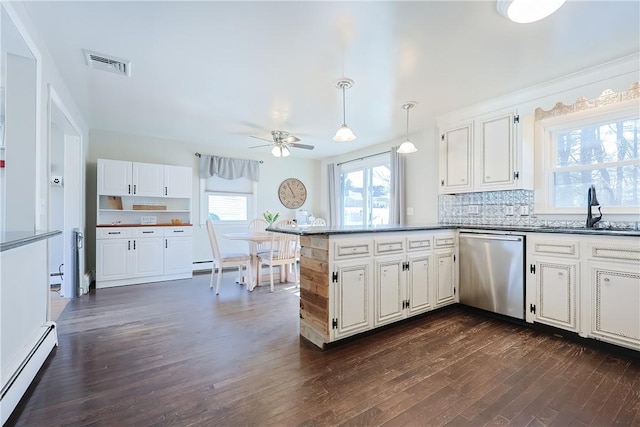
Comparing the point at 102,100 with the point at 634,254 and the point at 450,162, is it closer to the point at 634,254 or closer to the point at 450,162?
the point at 450,162

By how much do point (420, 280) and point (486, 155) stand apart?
1735 millimetres

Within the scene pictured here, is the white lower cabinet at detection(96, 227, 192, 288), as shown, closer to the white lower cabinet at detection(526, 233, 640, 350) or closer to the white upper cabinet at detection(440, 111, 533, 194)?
the white upper cabinet at detection(440, 111, 533, 194)

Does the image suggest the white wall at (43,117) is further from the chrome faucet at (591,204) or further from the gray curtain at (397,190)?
the chrome faucet at (591,204)

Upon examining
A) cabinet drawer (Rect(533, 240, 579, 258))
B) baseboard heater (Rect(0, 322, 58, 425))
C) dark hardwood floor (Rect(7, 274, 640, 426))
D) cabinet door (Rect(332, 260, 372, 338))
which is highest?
cabinet drawer (Rect(533, 240, 579, 258))

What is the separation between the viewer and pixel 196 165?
5.49m

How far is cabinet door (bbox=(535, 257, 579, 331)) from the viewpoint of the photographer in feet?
8.32

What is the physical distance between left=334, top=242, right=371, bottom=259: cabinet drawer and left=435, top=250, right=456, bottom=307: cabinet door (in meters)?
1.06

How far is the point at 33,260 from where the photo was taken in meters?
2.11

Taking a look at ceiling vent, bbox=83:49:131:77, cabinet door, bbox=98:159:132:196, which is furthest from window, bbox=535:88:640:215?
cabinet door, bbox=98:159:132:196

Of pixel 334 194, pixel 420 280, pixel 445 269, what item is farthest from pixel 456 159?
pixel 334 194

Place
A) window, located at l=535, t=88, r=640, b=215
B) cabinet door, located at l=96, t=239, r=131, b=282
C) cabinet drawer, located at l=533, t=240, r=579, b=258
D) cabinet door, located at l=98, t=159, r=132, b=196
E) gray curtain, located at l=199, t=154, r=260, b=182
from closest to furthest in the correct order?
1. cabinet drawer, located at l=533, t=240, r=579, b=258
2. window, located at l=535, t=88, r=640, b=215
3. cabinet door, located at l=96, t=239, r=131, b=282
4. cabinet door, located at l=98, t=159, r=132, b=196
5. gray curtain, located at l=199, t=154, r=260, b=182

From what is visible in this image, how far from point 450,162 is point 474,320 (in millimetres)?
1967

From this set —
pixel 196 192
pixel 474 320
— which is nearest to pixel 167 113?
pixel 196 192

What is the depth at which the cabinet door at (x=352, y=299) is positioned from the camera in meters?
2.39
